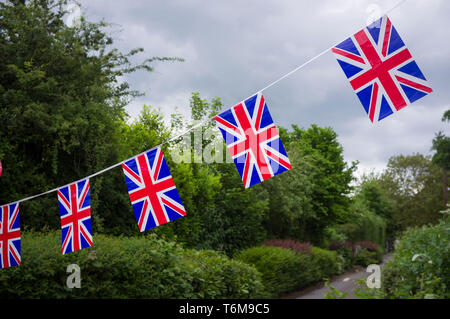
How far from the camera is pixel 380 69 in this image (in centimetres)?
464

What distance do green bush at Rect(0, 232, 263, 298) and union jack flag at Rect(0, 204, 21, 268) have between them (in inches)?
4.5

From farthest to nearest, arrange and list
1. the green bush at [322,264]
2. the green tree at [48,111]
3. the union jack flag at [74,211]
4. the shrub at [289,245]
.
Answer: the green bush at [322,264] < the shrub at [289,245] < the green tree at [48,111] < the union jack flag at [74,211]

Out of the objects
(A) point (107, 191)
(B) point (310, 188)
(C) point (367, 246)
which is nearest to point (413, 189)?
(C) point (367, 246)

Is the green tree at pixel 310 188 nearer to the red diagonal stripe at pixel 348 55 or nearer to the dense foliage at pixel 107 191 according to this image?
the dense foliage at pixel 107 191

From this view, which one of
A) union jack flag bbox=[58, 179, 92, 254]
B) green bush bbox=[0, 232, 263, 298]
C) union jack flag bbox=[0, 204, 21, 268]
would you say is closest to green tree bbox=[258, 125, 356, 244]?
green bush bbox=[0, 232, 263, 298]

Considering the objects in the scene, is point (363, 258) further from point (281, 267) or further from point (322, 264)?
point (281, 267)

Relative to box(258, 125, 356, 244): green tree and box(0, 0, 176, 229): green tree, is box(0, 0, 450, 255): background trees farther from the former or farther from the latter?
box(258, 125, 356, 244): green tree

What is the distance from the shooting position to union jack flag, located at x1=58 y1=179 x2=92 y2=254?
5.33 meters

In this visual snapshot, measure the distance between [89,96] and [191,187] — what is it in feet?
13.0

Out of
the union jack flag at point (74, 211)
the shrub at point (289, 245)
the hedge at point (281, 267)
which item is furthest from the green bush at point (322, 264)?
the union jack flag at point (74, 211)

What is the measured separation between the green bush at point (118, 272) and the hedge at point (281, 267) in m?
3.56

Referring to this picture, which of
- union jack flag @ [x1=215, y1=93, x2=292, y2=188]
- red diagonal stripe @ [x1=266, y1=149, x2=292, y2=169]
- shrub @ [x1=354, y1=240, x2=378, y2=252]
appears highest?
union jack flag @ [x1=215, y1=93, x2=292, y2=188]

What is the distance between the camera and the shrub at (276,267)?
38.8ft
